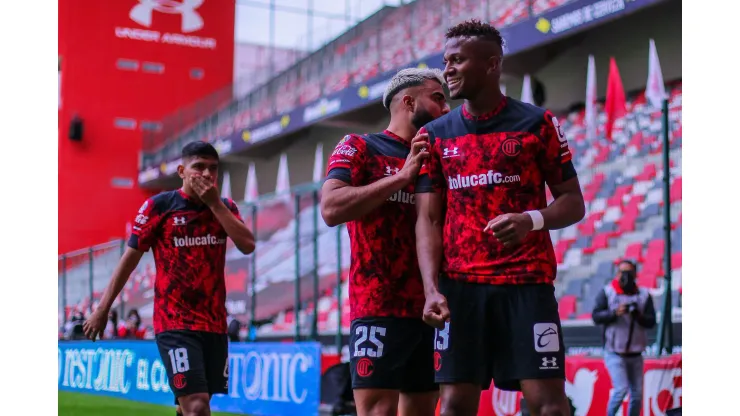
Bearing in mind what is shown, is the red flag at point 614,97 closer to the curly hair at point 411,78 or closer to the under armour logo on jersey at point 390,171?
the curly hair at point 411,78

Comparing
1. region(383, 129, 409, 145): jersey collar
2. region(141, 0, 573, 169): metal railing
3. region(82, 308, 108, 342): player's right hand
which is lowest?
region(82, 308, 108, 342): player's right hand

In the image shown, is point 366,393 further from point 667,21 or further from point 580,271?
point 667,21

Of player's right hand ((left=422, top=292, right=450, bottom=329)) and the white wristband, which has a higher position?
the white wristband

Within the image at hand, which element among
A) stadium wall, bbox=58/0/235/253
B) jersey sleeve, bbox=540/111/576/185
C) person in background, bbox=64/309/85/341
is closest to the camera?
jersey sleeve, bbox=540/111/576/185

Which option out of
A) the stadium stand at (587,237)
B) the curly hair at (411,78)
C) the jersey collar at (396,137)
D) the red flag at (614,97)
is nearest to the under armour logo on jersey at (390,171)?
the jersey collar at (396,137)

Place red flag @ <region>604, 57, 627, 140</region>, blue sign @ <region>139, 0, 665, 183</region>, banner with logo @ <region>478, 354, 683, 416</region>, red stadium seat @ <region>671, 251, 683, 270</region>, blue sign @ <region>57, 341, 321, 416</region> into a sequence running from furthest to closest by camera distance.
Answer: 1. blue sign @ <region>139, 0, 665, 183</region>
2. red flag @ <region>604, 57, 627, 140</region>
3. blue sign @ <region>57, 341, 321, 416</region>
4. red stadium seat @ <region>671, 251, 683, 270</region>
5. banner with logo @ <region>478, 354, 683, 416</region>

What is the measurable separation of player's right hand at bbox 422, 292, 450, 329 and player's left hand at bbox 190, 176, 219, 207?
206 cm

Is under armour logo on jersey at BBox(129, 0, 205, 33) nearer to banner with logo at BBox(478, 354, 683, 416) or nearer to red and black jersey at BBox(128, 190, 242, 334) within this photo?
banner with logo at BBox(478, 354, 683, 416)

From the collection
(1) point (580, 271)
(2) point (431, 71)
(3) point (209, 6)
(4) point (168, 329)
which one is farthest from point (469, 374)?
(3) point (209, 6)

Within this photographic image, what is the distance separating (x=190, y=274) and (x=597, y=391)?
3.39 meters

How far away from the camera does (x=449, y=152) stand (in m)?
3.37

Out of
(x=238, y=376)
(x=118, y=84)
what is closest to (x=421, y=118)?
(x=238, y=376)

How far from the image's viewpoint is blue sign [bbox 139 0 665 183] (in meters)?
12.3

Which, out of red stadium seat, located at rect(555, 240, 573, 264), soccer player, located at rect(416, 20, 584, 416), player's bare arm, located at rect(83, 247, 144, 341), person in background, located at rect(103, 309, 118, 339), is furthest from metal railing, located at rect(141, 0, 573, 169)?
soccer player, located at rect(416, 20, 584, 416)
